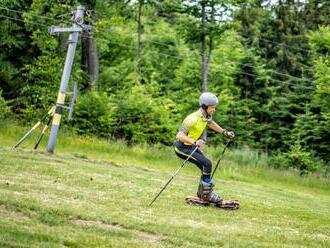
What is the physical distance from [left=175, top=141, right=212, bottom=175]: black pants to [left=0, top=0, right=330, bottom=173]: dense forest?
1002cm

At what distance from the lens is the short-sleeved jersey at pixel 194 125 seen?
12.2 metres

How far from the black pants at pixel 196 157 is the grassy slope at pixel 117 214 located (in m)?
0.84

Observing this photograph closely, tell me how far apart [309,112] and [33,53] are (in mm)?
16794

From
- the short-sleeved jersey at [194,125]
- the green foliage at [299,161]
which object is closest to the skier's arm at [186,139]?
the short-sleeved jersey at [194,125]

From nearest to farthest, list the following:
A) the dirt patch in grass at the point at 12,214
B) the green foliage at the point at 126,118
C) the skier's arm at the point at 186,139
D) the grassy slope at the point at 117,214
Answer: the grassy slope at the point at 117,214
the dirt patch in grass at the point at 12,214
the skier's arm at the point at 186,139
the green foliage at the point at 126,118

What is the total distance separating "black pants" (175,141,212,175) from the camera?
1213 cm

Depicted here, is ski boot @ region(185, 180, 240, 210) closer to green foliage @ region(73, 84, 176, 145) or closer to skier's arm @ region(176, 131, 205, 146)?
skier's arm @ region(176, 131, 205, 146)

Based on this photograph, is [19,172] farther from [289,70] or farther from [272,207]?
[289,70]

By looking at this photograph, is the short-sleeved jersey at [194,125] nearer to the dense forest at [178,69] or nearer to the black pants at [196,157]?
the black pants at [196,157]

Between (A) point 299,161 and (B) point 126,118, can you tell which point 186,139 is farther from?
(A) point 299,161

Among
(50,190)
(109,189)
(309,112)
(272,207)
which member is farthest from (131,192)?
(309,112)

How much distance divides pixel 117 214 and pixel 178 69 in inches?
1275

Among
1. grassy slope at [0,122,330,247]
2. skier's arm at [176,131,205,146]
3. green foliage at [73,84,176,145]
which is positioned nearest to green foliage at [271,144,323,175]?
green foliage at [73,84,176,145]

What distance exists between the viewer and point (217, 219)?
1065 centimetres
